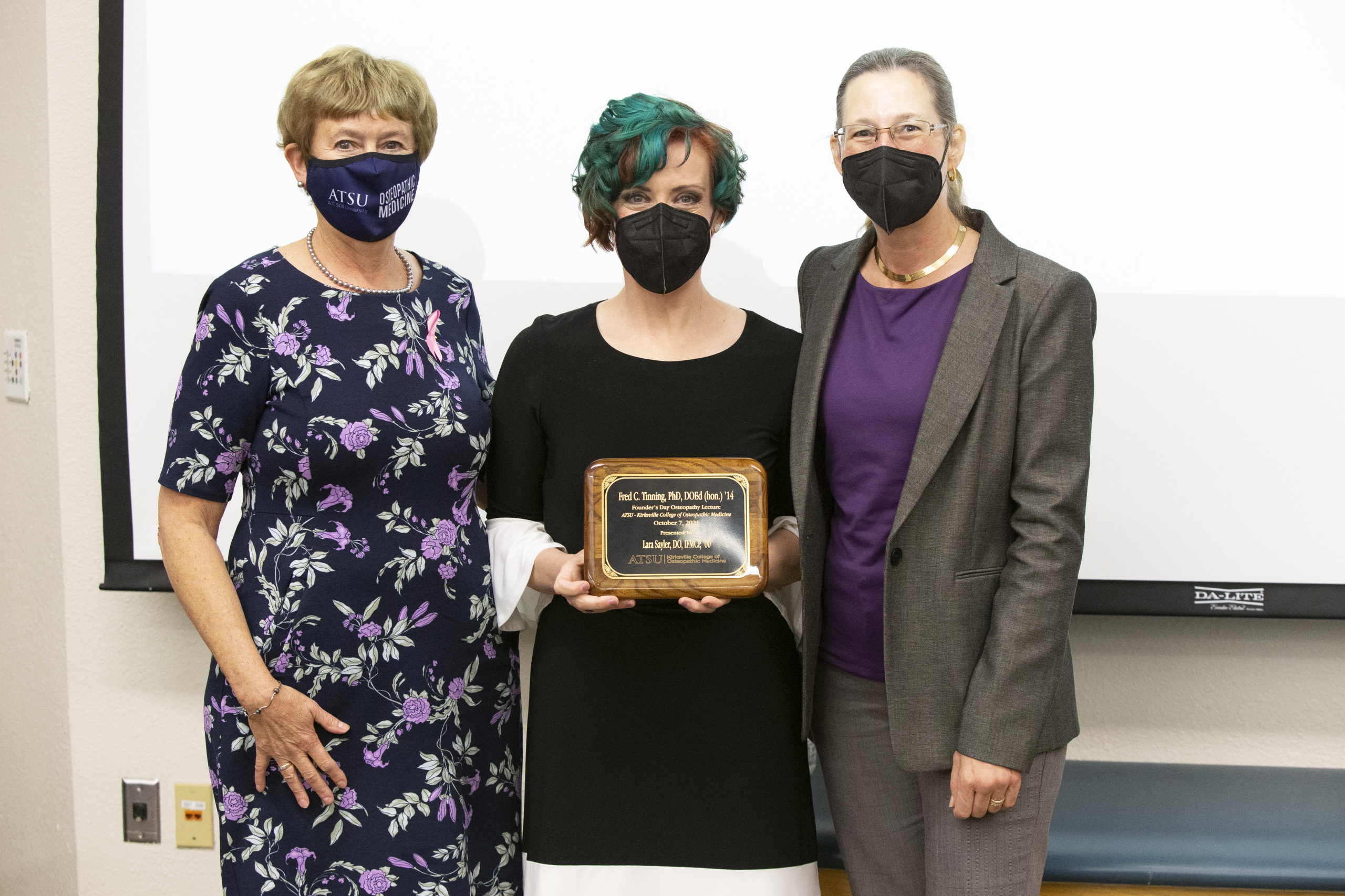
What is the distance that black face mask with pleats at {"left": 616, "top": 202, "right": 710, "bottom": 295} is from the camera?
135cm

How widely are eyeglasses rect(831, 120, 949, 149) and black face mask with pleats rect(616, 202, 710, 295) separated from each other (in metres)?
0.25

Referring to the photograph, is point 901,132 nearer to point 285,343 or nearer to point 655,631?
point 655,631

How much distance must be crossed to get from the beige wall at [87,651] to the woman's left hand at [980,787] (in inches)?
38.7

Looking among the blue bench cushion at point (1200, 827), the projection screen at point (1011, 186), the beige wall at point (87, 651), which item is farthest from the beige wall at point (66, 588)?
the blue bench cushion at point (1200, 827)

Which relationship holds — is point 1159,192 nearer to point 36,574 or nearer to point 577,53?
point 577,53

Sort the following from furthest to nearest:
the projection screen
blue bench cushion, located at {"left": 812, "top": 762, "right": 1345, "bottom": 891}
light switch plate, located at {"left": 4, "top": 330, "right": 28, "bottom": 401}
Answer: light switch plate, located at {"left": 4, "top": 330, "right": 28, "bottom": 401} → the projection screen → blue bench cushion, located at {"left": 812, "top": 762, "right": 1345, "bottom": 891}

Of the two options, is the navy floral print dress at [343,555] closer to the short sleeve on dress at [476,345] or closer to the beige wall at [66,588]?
the short sleeve on dress at [476,345]

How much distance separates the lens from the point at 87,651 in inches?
87.8

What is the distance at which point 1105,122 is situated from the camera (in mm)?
1935

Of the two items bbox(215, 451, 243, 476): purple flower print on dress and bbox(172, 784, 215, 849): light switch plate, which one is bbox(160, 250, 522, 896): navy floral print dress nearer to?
bbox(215, 451, 243, 476): purple flower print on dress

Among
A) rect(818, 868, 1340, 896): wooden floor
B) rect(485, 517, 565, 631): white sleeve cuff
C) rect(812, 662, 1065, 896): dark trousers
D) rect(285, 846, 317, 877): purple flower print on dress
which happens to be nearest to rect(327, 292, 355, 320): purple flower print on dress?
rect(485, 517, 565, 631): white sleeve cuff

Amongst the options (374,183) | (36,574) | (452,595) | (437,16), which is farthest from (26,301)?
(452,595)

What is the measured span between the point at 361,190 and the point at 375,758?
80 centimetres

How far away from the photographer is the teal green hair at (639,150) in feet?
4.42
